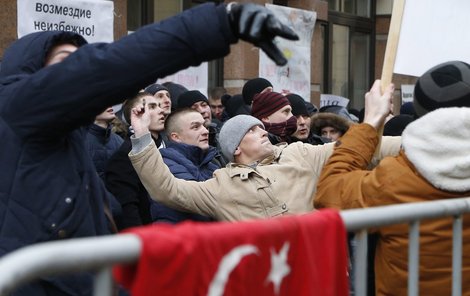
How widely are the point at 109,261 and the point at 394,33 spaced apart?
208cm

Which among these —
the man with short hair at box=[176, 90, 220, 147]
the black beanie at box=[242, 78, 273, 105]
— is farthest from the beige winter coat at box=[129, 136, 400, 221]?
the black beanie at box=[242, 78, 273, 105]

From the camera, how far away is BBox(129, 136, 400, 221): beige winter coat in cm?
456

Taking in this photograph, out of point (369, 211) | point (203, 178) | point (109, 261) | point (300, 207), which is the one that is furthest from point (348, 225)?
point (203, 178)

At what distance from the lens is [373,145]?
10.9ft

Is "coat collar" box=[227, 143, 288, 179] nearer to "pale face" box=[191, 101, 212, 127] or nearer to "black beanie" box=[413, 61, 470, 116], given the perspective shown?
"black beanie" box=[413, 61, 470, 116]

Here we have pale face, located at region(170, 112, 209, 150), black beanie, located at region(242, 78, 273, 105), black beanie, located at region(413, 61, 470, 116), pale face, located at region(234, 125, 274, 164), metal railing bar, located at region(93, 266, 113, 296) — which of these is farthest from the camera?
black beanie, located at region(242, 78, 273, 105)

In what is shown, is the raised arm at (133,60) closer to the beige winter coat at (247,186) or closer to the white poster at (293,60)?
the beige winter coat at (247,186)

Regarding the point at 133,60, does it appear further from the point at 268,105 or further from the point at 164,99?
the point at 164,99

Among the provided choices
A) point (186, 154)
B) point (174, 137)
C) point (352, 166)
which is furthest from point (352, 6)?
point (352, 166)

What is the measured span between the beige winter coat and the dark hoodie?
155 centimetres

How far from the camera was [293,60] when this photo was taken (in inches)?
394

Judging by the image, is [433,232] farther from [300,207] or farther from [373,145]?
[300,207]

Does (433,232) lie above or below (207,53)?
below

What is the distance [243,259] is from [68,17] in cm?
455
